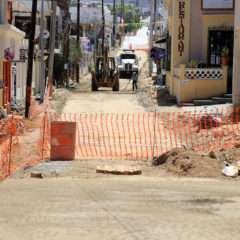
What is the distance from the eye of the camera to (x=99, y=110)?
3111 cm

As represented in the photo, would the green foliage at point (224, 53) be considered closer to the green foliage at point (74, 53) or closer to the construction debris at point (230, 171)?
the construction debris at point (230, 171)

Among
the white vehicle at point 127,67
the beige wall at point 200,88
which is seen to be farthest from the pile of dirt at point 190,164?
the white vehicle at point 127,67

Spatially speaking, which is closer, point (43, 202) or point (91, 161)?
point (43, 202)

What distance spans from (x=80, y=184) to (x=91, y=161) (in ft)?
13.3

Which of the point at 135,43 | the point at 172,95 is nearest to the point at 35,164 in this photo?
the point at 172,95

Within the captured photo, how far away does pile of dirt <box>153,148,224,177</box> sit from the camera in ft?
43.0

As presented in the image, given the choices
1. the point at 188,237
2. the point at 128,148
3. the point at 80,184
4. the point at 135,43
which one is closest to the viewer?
the point at 188,237

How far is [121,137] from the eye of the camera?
69.6 feet

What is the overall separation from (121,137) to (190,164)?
7.84m

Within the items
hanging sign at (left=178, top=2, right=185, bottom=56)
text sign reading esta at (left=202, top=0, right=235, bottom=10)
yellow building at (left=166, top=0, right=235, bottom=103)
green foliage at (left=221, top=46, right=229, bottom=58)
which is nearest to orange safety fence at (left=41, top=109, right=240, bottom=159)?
green foliage at (left=221, top=46, right=229, bottom=58)

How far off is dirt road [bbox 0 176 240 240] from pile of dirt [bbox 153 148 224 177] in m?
1.21

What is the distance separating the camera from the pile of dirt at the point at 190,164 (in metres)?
13.1

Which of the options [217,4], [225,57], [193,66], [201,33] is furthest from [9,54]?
[217,4]

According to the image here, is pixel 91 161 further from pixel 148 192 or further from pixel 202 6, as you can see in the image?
pixel 202 6
